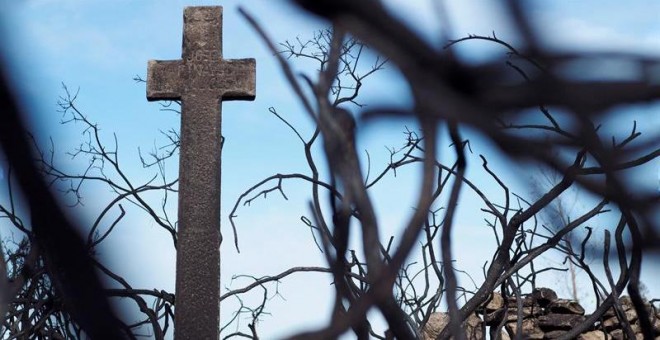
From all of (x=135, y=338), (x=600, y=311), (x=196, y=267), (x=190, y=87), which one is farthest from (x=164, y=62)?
(x=135, y=338)

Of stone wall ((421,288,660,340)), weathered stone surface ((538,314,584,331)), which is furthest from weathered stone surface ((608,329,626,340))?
weathered stone surface ((538,314,584,331))

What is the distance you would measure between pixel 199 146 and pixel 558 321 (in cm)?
167

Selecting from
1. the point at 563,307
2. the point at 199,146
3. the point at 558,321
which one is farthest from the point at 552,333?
the point at 199,146

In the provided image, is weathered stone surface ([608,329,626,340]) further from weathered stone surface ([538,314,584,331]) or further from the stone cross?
the stone cross

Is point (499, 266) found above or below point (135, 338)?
above

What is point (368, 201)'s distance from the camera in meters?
0.26

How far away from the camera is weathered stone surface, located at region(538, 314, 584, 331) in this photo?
3768mm

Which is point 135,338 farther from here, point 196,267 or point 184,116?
point 184,116

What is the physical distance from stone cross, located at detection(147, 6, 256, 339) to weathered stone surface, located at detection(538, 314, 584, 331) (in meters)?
1.37

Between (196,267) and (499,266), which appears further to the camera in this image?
(196,267)

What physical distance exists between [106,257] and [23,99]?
0.07m

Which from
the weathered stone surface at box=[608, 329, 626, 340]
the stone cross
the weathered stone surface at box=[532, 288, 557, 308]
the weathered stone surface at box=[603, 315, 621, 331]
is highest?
the stone cross

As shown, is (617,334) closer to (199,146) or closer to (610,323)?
(610,323)

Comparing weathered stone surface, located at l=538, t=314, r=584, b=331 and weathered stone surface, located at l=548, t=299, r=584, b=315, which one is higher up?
weathered stone surface, located at l=548, t=299, r=584, b=315
